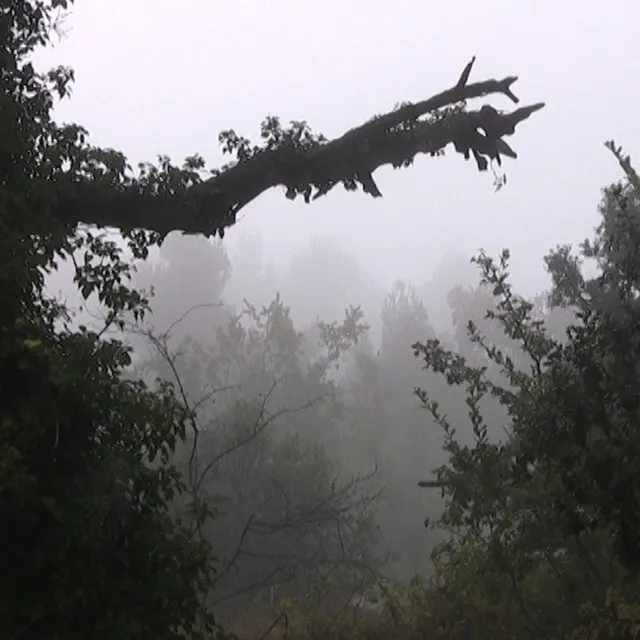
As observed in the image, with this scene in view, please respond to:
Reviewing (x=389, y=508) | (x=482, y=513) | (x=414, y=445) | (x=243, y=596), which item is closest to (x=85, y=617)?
(x=482, y=513)

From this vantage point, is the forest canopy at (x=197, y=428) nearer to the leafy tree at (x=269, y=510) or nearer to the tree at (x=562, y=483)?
the tree at (x=562, y=483)

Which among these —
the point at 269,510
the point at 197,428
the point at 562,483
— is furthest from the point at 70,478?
the point at 269,510

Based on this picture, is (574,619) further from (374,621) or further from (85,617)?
(85,617)

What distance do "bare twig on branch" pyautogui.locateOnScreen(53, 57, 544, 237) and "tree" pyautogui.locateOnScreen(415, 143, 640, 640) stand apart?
Result: 3.96ft

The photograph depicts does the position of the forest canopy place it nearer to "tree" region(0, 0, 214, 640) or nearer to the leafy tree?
"tree" region(0, 0, 214, 640)

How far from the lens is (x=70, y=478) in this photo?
109 inches

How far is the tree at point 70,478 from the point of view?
8.56 feet

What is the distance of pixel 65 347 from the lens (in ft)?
10.2

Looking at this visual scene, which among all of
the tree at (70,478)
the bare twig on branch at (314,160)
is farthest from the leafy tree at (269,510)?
the tree at (70,478)

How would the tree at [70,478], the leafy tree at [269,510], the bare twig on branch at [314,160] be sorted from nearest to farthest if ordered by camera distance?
the tree at [70,478], the bare twig on branch at [314,160], the leafy tree at [269,510]

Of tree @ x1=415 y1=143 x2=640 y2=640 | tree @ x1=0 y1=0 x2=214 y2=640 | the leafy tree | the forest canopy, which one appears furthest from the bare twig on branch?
the leafy tree

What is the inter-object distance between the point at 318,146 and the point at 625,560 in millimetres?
4193

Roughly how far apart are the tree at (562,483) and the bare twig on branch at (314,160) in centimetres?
121

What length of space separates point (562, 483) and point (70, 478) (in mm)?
2768
